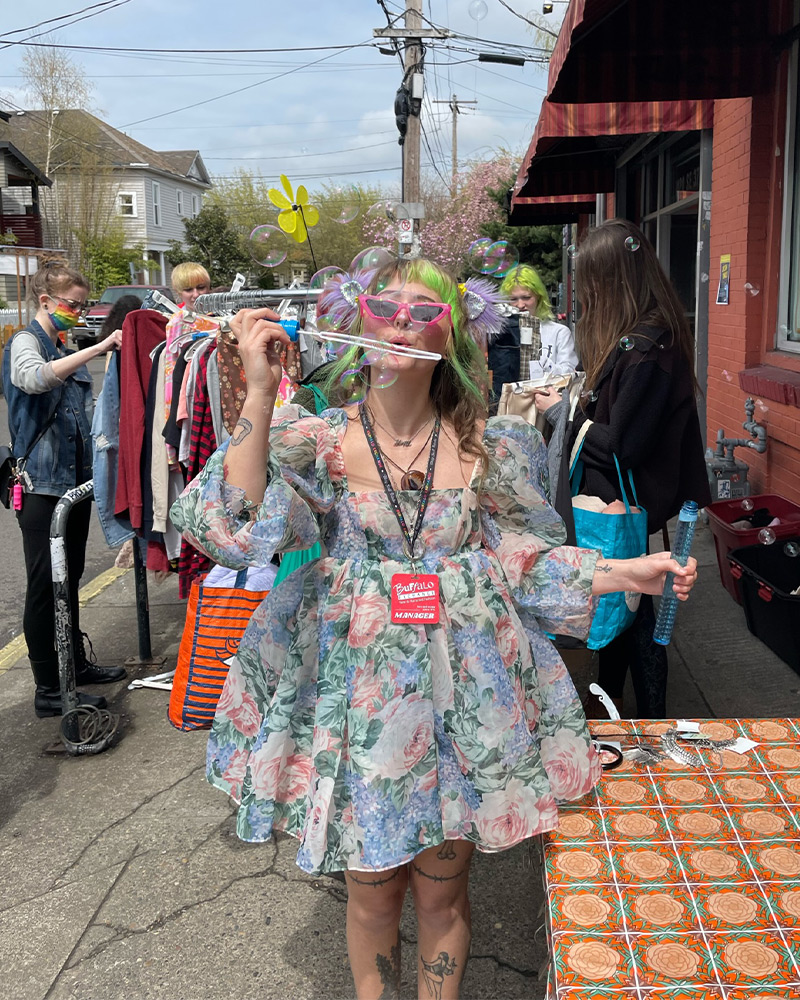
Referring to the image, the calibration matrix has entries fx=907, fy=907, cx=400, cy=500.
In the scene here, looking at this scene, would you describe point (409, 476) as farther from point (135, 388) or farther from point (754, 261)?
point (754, 261)

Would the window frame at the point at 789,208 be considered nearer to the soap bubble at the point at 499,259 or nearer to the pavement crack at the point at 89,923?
the soap bubble at the point at 499,259

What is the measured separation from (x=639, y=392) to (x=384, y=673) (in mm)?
1600

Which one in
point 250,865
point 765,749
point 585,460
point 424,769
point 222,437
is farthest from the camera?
point 222,437

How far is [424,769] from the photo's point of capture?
1809 millimetres

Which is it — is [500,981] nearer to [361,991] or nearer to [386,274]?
[361,991]

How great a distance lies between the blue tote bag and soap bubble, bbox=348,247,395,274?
131cm

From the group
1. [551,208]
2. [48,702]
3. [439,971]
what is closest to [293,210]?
[439,971]

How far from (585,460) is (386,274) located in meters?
1.37

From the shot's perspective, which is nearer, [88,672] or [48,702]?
[48,702]

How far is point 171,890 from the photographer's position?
278 cm

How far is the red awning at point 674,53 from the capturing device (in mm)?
4207

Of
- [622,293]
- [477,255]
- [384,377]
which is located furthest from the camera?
[622,293]

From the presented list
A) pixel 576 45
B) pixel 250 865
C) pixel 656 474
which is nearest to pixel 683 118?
pixel 576 45

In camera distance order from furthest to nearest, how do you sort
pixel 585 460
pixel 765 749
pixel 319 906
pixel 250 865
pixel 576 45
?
pixel 576 45 < pixel 585 460 < pixel 250 865 < pixel 319 906 < pixel 765 749
